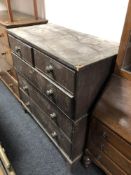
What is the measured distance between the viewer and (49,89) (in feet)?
3.63

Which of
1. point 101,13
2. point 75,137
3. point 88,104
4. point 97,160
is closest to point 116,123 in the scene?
point 88,104

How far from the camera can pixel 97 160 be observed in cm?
118

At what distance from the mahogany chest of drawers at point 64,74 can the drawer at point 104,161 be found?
0.31 feet

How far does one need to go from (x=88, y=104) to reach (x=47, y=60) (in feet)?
1.26

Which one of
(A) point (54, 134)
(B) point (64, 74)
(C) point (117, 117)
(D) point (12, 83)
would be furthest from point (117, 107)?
(D) point (12, 83)

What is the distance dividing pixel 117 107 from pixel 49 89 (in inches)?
18.1

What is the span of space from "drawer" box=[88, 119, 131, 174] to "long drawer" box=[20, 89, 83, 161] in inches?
7.1

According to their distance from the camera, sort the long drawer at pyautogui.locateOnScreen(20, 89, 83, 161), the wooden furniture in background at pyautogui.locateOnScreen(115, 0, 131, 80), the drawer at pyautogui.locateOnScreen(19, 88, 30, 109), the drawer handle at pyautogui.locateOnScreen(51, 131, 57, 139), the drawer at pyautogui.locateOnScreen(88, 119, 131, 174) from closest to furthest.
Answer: the wooden furniture in background at pyautogui.locateOnScreen(115, 0, 131, 80)
the drawer at pyautogui.locateOnScreen(88, 119, 131, 174)
the long drawer at pyautogui.locateOnScreen(20, 89, 83, 161)
the drawer handle at pyautogui.locateOnScreen(51, 131, 57, 139)
the drawer at pyautogui.locateOnScreen(19, 88, 30, 109)

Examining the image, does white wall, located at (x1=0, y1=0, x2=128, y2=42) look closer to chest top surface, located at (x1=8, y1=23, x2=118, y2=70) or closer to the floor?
chest top surface, located at (x1=8, y1=23, x2=118, y2=70)

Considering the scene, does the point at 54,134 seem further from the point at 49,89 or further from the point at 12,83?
the point at 12,83

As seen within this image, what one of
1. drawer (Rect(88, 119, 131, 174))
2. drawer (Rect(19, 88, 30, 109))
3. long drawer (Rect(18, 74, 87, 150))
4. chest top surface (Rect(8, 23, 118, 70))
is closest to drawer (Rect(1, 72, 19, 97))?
drawer (Rect(19, 88, 30, 109))

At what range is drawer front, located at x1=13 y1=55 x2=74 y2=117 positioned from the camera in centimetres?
97

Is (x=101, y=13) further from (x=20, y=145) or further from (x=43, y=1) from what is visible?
(x=20, y=145)

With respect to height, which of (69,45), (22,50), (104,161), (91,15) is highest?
(91,15)
